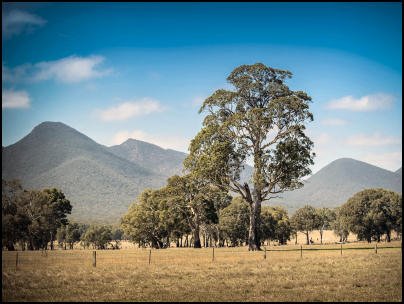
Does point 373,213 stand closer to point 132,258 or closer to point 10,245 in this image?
point 132,258

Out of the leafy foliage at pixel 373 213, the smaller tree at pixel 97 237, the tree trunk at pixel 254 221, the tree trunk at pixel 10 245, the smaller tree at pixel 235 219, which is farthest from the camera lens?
the smaller tree at pixel 97 237

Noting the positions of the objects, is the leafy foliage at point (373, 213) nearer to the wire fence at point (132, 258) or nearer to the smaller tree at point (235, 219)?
the smaller tree at point (235, 219)

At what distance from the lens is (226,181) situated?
49.8 m

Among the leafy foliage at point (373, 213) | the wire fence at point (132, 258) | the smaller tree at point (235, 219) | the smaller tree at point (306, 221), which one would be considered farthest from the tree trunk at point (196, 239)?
the smaller tree at point (306, 221)

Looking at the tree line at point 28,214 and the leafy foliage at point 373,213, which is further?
the leafy foliage at point 373,213

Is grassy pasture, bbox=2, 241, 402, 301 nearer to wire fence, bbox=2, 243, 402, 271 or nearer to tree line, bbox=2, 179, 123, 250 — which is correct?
wire fence, bbox=2, 243, 402, 271

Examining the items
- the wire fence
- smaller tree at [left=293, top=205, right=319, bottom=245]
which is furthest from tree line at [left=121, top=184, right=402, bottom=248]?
the wire fence

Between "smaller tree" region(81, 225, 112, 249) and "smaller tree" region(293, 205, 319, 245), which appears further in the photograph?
"smaller tree" region(293, 205, 319, 245)

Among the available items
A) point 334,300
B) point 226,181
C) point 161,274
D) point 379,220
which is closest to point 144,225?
point 226,181

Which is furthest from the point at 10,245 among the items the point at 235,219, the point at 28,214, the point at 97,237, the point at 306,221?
the point at 306,221

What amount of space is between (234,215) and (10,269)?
238 ft

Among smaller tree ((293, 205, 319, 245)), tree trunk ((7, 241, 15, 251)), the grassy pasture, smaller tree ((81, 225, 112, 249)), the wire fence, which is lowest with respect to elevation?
smaller tree ((81, 225, 112, 249))

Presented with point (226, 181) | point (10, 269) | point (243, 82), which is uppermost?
point (243, 82)

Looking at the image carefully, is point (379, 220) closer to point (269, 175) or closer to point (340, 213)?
point (340, 213)
